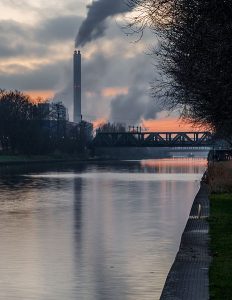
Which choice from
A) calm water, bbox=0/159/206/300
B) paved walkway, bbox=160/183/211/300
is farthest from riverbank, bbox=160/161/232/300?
calm water, bbox=0/159/206/300

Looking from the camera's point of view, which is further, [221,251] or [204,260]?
[221,251]

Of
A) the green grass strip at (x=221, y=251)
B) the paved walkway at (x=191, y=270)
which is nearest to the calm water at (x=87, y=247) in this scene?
the paved walkway at (x=191, y=270)

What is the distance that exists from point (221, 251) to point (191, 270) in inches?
136

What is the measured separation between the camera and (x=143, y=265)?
22.6 meters

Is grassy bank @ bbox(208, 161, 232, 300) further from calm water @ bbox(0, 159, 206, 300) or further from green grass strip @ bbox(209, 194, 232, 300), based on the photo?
calm water @ bbox(0, 159, 206, 300)

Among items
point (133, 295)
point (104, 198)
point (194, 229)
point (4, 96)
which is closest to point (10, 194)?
point (104, 198)

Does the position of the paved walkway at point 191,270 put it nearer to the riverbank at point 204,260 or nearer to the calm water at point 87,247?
the riverbank at point 204,260

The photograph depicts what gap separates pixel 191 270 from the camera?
19250mm

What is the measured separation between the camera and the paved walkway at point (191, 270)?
1627cm

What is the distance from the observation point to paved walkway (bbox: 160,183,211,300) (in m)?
16.3

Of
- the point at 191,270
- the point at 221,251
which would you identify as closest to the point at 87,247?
the point at 221,251

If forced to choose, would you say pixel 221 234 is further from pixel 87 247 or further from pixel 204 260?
pixel 204 260

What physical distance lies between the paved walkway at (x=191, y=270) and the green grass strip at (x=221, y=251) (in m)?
0.18

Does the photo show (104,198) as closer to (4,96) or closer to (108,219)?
(108,219)
